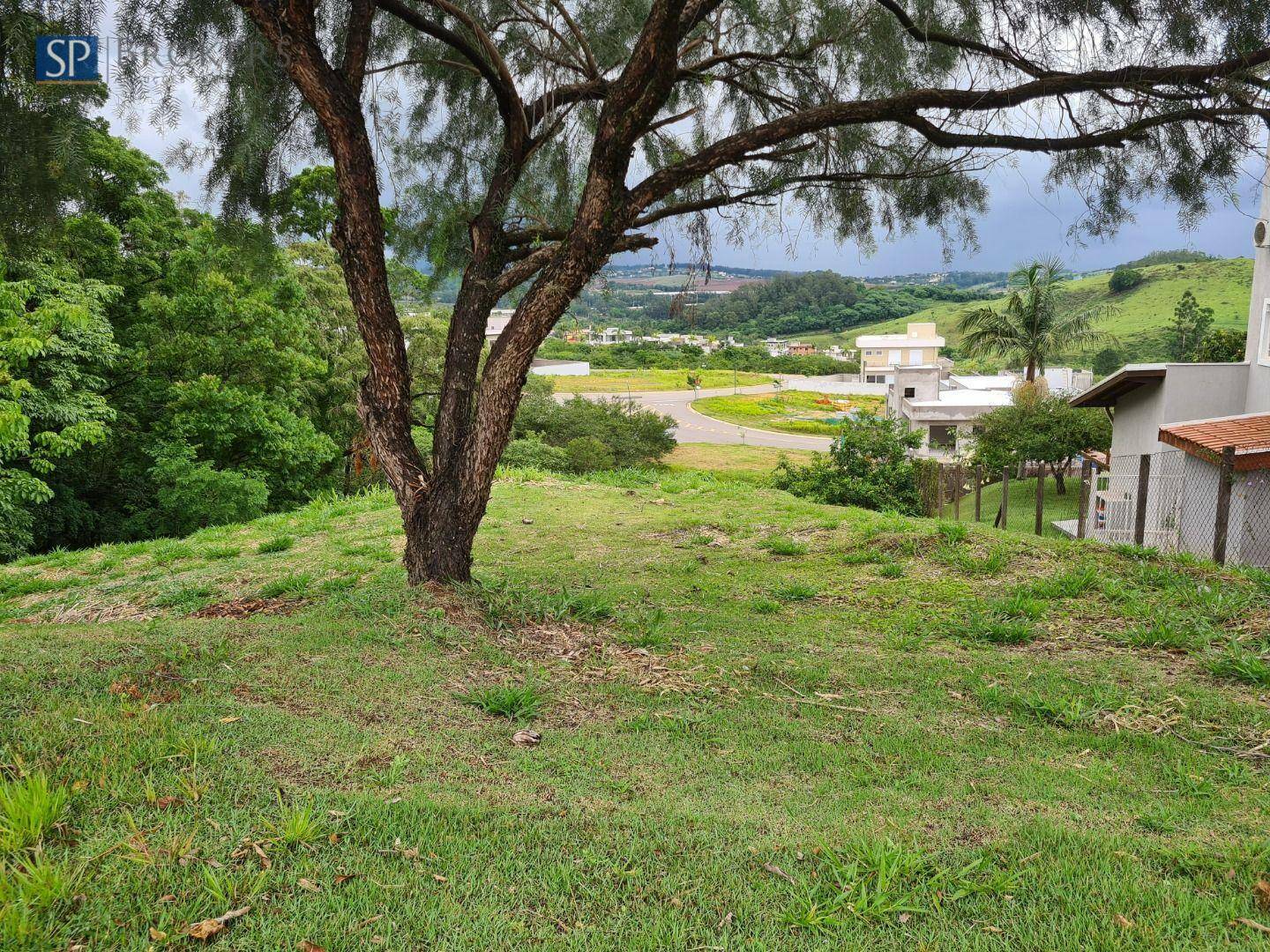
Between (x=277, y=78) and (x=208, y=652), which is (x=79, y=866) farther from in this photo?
(x=277, y=78)

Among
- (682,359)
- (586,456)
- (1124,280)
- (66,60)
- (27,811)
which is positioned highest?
(1124,280)

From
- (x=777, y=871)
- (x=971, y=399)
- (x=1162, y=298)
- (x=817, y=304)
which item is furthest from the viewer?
(x=817, y=304)

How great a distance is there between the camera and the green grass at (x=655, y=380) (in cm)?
6269

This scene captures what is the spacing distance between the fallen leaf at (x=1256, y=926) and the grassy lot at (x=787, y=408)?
1987 inches

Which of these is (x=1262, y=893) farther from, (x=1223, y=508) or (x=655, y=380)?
(x=655, y=380)

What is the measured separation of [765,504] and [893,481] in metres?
3.74

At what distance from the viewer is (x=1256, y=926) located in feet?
6.93

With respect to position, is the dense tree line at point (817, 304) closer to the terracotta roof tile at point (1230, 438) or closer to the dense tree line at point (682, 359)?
the dense tree line at point (682, 359)

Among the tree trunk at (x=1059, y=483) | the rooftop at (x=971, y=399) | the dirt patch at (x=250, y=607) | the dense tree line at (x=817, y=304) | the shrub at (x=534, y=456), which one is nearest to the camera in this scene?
the dirt patch at (x=250, y=607)

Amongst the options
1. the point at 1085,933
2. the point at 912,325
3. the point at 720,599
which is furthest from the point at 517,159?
the point at 912,325

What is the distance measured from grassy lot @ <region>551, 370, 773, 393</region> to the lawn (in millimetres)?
35389

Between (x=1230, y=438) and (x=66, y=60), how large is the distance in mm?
11828

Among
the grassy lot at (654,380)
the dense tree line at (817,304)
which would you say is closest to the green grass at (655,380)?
the grassy lot at (654,380)

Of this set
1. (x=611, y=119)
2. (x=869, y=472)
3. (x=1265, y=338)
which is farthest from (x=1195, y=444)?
(x=611, y=119)
